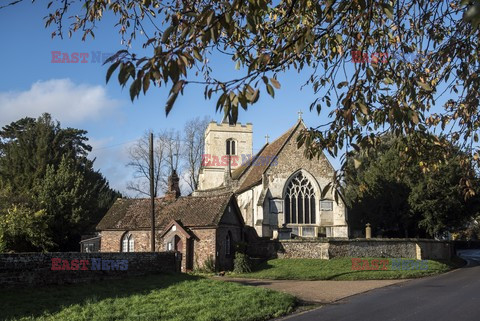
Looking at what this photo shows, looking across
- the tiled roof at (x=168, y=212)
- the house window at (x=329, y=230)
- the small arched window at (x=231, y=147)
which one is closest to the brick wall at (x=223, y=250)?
the tiled roof at (x=168, y=212)

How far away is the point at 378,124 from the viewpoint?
6387 millimetres

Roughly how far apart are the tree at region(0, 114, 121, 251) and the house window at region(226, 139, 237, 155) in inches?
773

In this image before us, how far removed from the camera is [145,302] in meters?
14.8

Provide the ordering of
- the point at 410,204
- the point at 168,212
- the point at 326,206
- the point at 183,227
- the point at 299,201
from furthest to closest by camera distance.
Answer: the point at 410,204
the point at 299,201
the point at 326,206
the point at 168,212
the point at 183,227

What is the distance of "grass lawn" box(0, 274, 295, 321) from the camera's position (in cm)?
1284

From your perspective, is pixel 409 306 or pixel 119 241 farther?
pixel 119 241

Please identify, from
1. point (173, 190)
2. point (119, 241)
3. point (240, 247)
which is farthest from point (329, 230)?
point (119, 241)

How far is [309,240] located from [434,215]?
1368 centimetres

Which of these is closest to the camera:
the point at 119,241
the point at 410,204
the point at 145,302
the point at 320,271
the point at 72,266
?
the point at 145,302

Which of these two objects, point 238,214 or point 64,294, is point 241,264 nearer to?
point 238,214

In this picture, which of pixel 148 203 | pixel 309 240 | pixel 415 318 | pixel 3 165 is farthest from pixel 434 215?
pixel 3 165

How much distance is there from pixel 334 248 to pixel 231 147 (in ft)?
115

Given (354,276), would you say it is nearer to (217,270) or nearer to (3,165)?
(217,270)

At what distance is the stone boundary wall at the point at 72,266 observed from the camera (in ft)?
52.3
